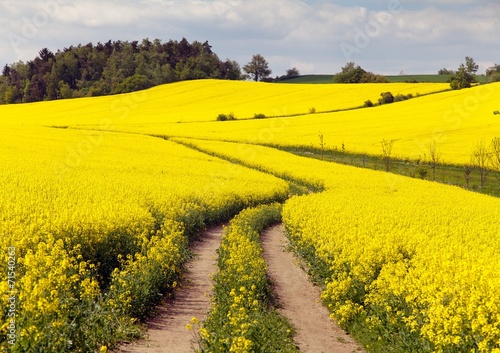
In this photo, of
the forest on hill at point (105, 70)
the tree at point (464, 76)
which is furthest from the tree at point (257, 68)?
the tree at point (464, 76)

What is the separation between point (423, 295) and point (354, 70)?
377 ft

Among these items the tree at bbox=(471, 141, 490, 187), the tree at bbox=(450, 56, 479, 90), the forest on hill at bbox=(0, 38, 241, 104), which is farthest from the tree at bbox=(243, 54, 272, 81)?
the tree at bbox=(471, 141, 490, 187)

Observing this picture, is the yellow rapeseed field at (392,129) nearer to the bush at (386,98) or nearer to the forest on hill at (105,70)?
the bush at (386,98)

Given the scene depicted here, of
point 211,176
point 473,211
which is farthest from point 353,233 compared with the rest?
point 211,176

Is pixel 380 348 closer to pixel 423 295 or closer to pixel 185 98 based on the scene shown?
pixel 423 295

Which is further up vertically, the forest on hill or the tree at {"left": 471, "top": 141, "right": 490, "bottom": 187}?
the forest on hill

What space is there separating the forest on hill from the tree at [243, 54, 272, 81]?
36.3 ft

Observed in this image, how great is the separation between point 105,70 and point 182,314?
11589cm

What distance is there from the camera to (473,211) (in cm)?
2297

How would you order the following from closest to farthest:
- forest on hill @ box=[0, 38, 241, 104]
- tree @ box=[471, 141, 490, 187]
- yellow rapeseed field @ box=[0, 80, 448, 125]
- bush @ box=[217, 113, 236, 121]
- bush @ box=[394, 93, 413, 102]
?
tree @ box=[471, 141, 490, 187]
bush @ box=[217, 113, 236, 121]
yellow rapeseed field @ box=[0, 80, 448, 125]
bush @ box=[394, 93, 413, 102]
forest on hill @ box=[0, 38, 241, 104]

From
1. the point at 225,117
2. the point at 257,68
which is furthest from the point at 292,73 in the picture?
the point at 225,117

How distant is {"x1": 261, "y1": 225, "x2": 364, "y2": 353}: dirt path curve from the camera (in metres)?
10.8

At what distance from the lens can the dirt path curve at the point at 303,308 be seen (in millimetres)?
10766

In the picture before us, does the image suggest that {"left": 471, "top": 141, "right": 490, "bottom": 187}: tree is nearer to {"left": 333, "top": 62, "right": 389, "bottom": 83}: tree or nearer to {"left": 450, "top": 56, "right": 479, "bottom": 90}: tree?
{"left": 450, "top": 56, "right": 479, "bottom": 90}: tree
